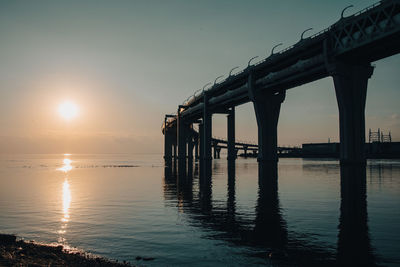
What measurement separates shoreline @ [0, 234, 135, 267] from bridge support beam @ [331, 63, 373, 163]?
50.6 m

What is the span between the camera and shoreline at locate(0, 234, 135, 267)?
9.30m

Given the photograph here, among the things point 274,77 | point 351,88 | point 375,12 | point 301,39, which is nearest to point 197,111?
point 274,77

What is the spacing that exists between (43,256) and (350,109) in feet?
174

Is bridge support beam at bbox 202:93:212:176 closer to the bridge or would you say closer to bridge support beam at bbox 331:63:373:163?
the bridge

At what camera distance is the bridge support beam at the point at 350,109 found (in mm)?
53688

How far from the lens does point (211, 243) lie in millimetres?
11586

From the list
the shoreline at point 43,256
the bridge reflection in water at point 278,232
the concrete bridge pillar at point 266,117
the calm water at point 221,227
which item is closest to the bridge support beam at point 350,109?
the concrete bridge pillar at point 266,117

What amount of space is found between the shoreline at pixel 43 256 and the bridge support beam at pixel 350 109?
1990 inches

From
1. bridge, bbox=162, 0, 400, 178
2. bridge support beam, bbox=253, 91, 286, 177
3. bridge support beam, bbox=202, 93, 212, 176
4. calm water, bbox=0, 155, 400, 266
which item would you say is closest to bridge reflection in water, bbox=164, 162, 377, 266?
calm water, bbox=0, 155, 400, 266

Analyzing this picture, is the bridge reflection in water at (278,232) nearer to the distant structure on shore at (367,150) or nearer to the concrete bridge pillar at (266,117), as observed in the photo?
the concrete bridge pillar at (266,117)

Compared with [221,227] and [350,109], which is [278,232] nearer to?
[221,227]

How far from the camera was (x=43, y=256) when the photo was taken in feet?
32.8

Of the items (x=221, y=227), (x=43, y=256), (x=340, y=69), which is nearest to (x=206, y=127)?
(x=340, y=69)

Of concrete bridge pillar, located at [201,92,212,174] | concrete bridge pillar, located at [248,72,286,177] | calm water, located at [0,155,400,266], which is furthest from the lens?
concrete bridge pillar, located at [201,92,212,174]
